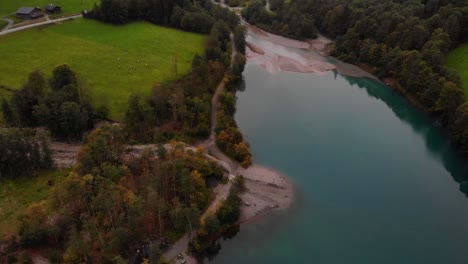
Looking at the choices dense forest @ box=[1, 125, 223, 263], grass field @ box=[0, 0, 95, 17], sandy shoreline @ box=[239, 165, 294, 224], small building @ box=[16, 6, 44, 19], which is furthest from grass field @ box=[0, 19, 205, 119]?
sandy shoreline @ box=[239, 165, 294, 224]

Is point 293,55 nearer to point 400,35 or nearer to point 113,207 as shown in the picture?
point 400,35

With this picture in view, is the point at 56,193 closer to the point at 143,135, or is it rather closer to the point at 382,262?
the point at 143,135

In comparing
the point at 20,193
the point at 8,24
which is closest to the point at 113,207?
the point at 20,193

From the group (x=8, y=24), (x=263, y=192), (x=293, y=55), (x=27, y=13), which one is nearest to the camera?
(x=263, y=192)

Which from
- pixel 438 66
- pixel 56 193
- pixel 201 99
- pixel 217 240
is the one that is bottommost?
pixel 217 240

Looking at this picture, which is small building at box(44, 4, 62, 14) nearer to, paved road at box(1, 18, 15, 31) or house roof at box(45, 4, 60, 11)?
house roof at box(45, 4, 60, 11)

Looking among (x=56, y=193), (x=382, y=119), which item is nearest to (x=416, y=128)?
(x=382, y=119)

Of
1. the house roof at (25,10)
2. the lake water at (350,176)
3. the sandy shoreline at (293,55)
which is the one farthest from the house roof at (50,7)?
the lake water at (350,176)
